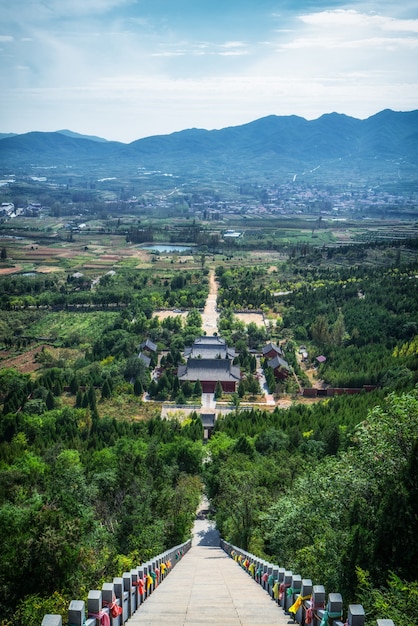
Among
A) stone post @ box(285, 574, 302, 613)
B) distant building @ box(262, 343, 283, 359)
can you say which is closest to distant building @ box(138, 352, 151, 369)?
distant building @ box(262, 343, 283, 359)

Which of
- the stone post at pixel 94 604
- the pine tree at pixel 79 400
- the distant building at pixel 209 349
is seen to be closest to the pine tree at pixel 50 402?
the pine tree at pixel 79 400

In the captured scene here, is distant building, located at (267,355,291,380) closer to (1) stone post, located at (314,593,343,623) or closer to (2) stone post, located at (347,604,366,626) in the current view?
(1) stone post, located at (314,593,343,623)

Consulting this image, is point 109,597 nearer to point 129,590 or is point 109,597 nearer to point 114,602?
point 114,602

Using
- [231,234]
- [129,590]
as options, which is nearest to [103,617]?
[129,590]

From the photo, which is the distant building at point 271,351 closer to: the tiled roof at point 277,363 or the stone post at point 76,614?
the tiled roof at point 277,363

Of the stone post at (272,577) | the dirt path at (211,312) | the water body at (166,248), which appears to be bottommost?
the water body at (166,248)

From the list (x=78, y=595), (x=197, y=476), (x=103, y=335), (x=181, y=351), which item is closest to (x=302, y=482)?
(x=78, y=595)

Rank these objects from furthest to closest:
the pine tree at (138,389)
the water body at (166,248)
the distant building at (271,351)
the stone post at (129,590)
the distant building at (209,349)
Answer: the water body at (166,248), the distant building at (271,351), the distant building at (209,349), the pine tree at (138,389), the stone post at (129,590)
